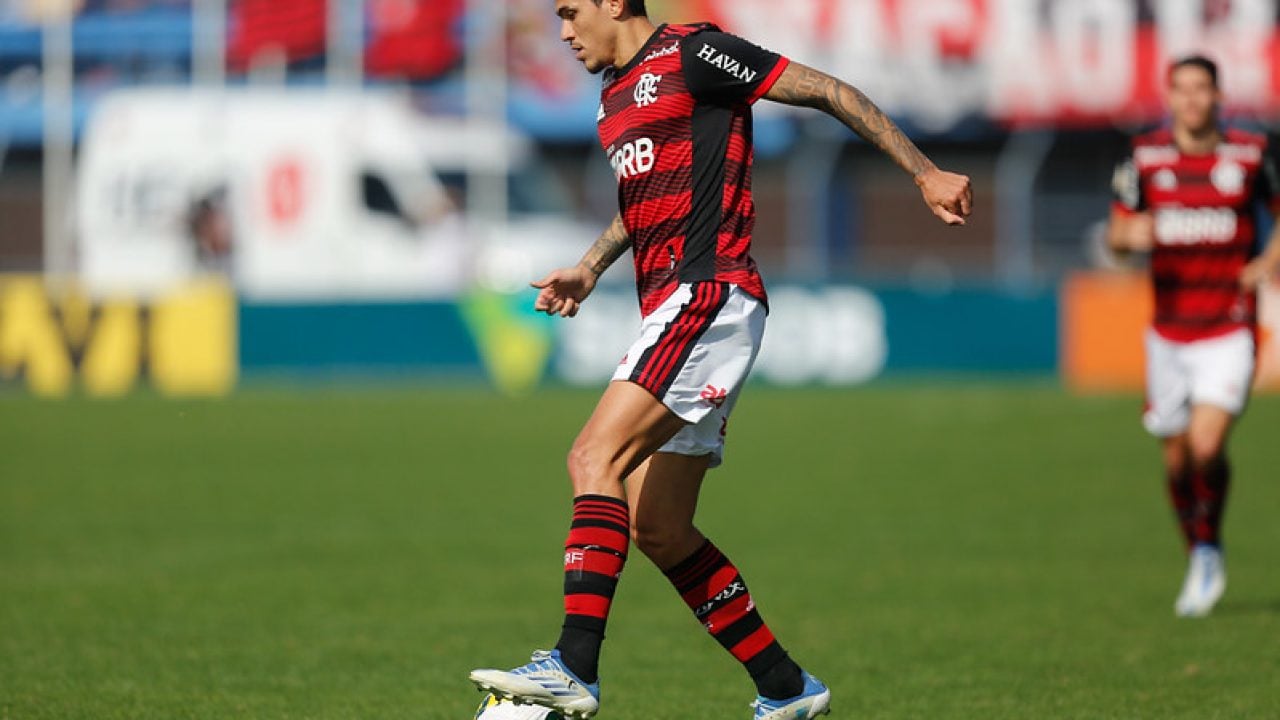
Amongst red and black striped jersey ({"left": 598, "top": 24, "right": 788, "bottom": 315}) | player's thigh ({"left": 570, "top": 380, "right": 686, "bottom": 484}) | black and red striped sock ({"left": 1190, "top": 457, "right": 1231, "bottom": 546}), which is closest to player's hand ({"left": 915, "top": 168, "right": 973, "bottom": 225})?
red and black striped jersey ({"left": 598, "top": 24, "right": 788, "bottom": 315})

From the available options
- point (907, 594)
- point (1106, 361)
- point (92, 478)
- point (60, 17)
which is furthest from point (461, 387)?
point (907, 594)

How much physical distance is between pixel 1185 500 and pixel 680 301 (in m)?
4.52

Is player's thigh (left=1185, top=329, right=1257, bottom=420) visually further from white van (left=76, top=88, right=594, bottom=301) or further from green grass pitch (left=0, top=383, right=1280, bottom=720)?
white van (left=76, top=88, right=594, bottom=301)

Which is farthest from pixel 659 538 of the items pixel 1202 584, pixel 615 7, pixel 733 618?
pixel 1202 584

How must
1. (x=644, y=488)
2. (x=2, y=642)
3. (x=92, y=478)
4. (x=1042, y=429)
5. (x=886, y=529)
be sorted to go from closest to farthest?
(x=644, y=488) < (x=2, y=642) < (x=886, y=529) < (x=92, y=478) < (x=1042, y=429)

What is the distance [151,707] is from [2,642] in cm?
183

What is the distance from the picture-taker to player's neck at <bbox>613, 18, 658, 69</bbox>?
6.25m

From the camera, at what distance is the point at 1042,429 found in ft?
63.0

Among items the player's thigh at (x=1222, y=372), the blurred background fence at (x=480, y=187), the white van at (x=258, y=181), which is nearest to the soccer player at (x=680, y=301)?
the player's thigh at (x=1222, y=372)

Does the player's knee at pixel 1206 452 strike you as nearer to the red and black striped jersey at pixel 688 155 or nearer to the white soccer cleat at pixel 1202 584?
the white soccer cleat at pixel 1202 584

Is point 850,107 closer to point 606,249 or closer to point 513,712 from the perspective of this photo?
point 606,249

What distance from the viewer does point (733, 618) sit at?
6297 mm

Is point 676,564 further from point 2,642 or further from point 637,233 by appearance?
point 2,642

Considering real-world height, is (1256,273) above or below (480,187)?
below
